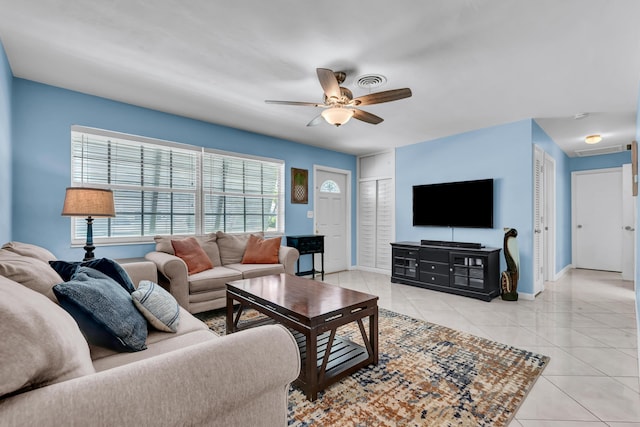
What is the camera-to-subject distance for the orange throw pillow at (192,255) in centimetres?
333

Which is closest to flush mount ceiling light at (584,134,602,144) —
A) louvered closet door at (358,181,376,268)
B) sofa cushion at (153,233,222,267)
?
louvered closet door at (358,181,376,268)

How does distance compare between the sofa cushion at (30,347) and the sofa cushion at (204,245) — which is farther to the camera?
the sofa cushion at (204,245)

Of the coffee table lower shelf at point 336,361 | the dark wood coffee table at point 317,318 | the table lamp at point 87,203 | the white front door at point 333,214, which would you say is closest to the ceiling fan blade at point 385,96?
the dark wood coffee table at point 317,318

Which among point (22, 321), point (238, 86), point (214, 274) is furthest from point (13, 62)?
point (22, 321)

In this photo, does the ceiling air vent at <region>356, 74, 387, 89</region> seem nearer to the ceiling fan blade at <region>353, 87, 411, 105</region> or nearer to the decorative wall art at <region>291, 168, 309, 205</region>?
the ceiling fan blade at <region>353, 87, 411, 105</region>

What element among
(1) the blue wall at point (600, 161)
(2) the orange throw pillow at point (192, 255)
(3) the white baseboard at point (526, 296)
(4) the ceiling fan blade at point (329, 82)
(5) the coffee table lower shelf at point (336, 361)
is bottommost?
(3) the white baseboard at point (526, 296)

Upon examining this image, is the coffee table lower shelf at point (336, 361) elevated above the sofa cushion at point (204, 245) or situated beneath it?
situated beneath

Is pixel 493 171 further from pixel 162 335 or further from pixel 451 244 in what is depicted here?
pixel 162 335

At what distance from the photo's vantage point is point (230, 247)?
3.95 meters

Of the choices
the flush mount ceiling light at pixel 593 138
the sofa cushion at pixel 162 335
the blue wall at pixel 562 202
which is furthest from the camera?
the blue wall at pixel 562 202

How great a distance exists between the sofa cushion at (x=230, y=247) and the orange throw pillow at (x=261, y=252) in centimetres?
9

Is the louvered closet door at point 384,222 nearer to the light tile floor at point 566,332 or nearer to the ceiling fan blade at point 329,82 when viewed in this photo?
the light tile floor at point 566,332

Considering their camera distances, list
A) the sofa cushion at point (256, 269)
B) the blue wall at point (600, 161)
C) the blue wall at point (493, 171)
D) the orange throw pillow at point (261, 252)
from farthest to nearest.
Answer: the blue wall at point (600, 161) < the blue wall at point (493, 171) < the orange throw pillow at point (261, 252) < the sofa cushion at point (256, 269)

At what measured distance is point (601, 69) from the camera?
263 cm
